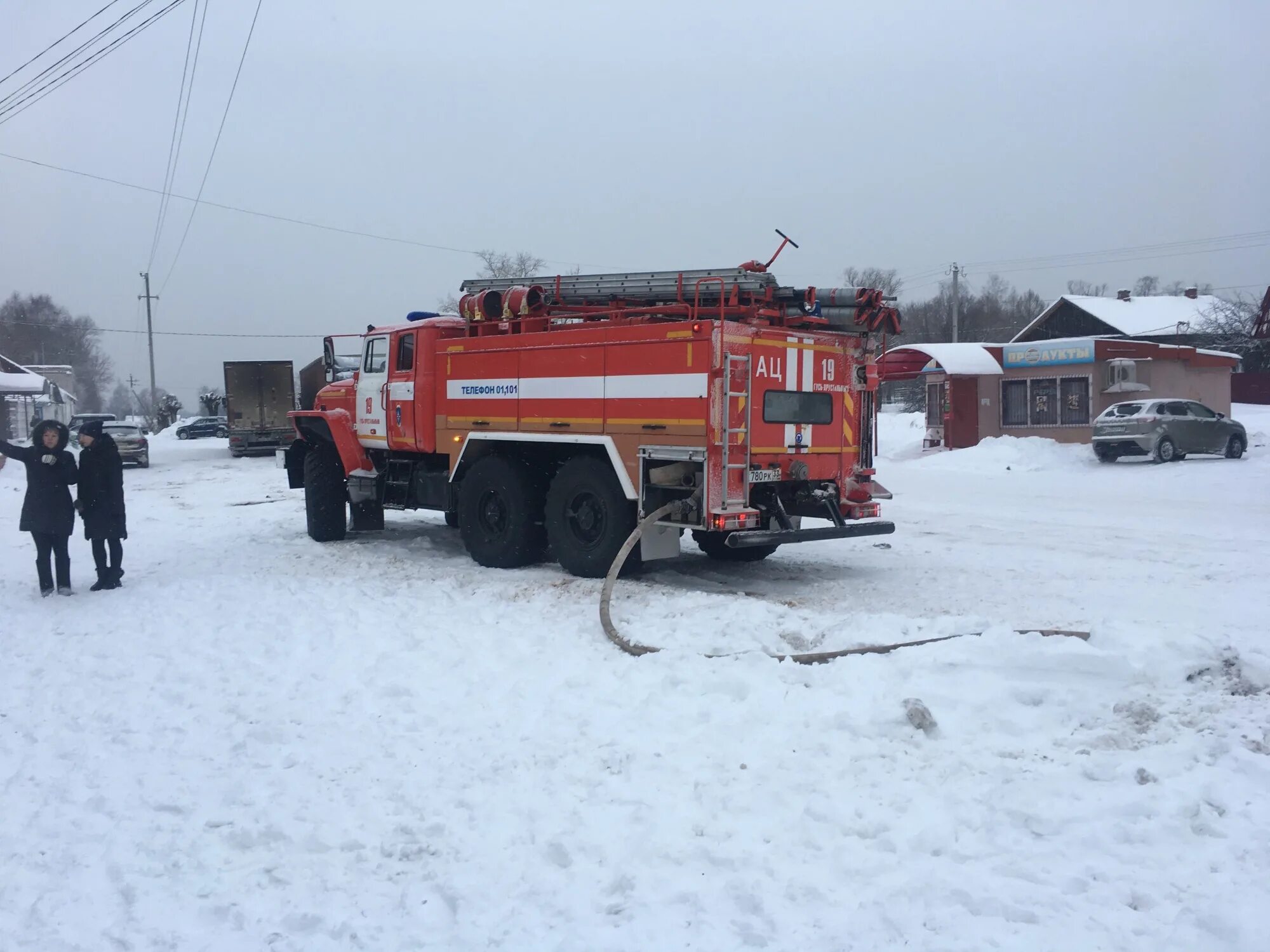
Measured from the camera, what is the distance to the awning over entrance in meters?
29.6

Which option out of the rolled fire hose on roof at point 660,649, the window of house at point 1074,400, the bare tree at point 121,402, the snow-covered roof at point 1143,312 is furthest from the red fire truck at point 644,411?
the bare tree at point 121,402

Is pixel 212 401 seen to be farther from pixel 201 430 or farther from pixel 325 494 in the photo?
pixel 325 494

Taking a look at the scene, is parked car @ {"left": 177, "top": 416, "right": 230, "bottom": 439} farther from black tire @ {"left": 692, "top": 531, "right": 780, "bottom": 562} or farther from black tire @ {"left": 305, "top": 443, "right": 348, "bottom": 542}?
black tire @ {"left": 692, "top": 531, "right": 780, "bottom": 562}

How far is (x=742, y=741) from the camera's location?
201 inches

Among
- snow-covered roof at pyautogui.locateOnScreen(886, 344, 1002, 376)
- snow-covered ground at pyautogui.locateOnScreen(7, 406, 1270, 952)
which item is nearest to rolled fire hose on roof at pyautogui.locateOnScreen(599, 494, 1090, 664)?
snow-covered ground at pyautogui.locateOnScreen(7, 406, 1270, 952)

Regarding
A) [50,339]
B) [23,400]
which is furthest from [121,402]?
[23,400]

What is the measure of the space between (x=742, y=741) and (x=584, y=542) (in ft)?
15.5

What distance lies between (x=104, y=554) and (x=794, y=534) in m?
6.85

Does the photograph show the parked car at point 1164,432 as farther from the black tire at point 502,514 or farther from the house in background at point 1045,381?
the black tire at point 502,514

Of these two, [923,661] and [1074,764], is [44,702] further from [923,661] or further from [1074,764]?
[1074,764]

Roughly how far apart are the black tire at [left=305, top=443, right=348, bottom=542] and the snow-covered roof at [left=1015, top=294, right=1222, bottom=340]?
4662cm

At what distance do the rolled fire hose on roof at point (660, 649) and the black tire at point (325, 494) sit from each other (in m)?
5.72

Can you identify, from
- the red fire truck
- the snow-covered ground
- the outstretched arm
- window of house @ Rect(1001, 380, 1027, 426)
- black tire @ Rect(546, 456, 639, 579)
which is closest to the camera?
the snow-covered ground

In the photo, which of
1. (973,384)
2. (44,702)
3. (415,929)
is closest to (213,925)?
(415,929)
